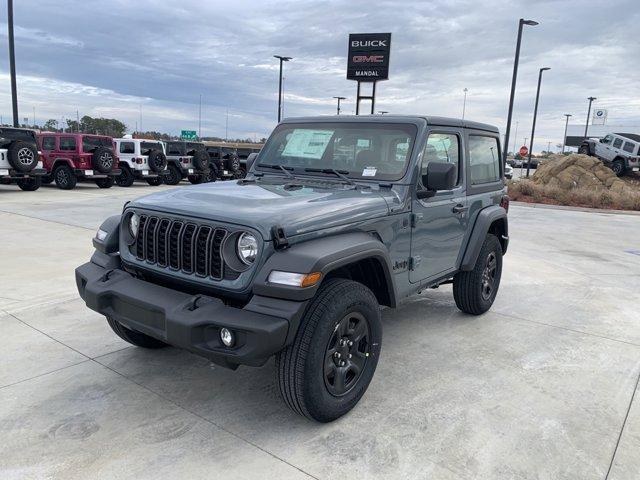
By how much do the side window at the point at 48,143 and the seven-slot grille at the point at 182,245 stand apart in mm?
15599

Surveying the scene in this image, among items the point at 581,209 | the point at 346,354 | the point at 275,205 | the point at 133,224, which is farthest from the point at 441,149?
the point at 581,209

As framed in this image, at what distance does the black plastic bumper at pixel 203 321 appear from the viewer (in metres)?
2.52

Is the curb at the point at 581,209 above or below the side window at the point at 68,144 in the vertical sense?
below

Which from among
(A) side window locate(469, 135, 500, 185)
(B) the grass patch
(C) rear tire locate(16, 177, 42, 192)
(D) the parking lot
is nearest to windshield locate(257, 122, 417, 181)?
(A) side window locate(469, 135, 500, 185)

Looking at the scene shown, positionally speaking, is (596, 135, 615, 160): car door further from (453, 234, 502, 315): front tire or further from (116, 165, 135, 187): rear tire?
(453, 234, 502, 315): front tire

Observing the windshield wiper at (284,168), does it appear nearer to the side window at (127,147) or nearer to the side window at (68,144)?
the side window at (68,144)

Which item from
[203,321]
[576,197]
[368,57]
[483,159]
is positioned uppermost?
[368,57]

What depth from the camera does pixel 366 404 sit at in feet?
10.8

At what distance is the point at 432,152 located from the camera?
3.96 meters

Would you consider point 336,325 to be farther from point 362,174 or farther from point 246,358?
point 362,174

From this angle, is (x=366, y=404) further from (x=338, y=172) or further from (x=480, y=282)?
(x=480, y=282)

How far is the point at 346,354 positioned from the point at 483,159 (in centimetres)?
280

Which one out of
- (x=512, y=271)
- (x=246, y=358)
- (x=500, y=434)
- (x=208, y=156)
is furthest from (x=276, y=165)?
(x=208, y=156)

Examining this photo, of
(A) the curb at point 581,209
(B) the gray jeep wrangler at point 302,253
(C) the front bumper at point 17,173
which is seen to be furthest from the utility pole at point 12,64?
(A) the curb at point 581,209
